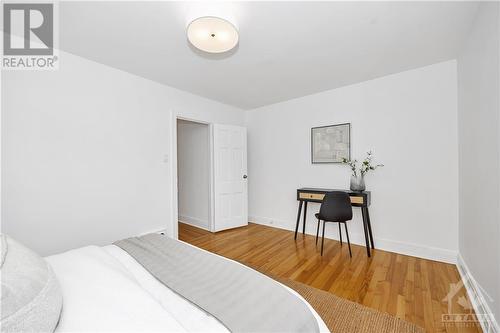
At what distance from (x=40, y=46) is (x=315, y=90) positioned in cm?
344

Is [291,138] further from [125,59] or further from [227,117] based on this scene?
[125,59]

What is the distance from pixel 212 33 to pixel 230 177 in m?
2.64

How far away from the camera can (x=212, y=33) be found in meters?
1.70

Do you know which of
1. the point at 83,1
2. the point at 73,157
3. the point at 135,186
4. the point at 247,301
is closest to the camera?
the point at 247,301

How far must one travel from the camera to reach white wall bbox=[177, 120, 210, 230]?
13.1 feet

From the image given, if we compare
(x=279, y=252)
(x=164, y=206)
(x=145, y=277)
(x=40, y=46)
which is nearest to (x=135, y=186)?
(x=164, y=206)

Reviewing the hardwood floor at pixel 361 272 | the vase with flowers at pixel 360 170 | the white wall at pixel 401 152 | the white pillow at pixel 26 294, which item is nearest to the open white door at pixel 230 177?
the hardwood floor at pixel 361 272

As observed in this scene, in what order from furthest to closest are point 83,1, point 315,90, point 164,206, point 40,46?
point 315,90 → point 164,206 → point 40,46 → point 83,1

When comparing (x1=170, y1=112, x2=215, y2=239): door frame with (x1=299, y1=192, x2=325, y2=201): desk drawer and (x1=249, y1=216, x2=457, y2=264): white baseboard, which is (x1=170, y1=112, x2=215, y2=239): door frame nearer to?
(x1=299, y1=192, x2=325, y2=201): desk drawer

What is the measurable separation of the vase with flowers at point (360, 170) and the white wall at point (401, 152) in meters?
0.08

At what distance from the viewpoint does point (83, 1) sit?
157 centimetres

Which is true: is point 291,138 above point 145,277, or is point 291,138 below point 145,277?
above

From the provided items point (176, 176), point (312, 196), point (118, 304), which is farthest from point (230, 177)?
point (118, 304)

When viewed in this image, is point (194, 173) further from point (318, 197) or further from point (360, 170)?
point (360, 170)
